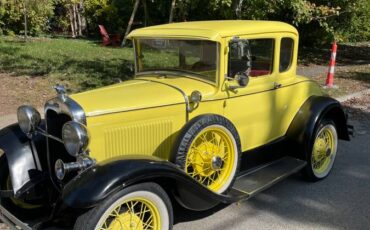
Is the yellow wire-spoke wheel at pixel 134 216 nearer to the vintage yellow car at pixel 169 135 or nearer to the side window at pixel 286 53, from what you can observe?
the vintage yellow car at pixel 169 135

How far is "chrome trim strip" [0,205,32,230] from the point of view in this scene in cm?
320

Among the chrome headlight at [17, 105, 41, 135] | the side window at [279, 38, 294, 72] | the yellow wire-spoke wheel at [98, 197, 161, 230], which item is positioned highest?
the side window at [279, 38, 294, 72]

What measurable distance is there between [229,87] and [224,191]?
0.91 m

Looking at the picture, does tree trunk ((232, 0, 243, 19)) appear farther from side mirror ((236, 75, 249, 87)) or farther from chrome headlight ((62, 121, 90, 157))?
chrome headlight ((62, 121, 90, 157))

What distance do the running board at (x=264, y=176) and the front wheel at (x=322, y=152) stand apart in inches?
7.4

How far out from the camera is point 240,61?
398 cm

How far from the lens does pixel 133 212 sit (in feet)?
10.4

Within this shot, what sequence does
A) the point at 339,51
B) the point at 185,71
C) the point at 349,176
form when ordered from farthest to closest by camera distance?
the point at 339,51
the point at 349,176
the point at 185,71

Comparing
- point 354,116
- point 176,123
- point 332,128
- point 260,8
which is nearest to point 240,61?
point 176,123

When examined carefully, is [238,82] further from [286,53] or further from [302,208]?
[302,208]

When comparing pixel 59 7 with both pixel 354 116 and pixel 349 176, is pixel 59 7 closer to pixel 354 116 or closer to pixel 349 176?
pixel 354 116

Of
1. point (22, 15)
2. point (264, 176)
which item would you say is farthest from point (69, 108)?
point (22, 15)

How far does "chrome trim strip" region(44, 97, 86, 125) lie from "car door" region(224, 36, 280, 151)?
1.33 metres

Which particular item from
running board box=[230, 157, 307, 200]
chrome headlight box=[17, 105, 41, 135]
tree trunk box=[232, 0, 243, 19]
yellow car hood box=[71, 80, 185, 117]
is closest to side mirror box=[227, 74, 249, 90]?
yellow car hood box=[71, 80, 185, 117]
